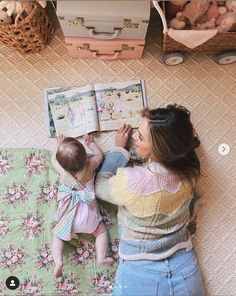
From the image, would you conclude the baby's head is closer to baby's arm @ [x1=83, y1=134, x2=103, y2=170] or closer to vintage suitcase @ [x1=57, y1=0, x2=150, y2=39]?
baby's arm @ [x1=83, y1=134, x2=103, y2=170]

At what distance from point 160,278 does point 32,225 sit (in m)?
0.49

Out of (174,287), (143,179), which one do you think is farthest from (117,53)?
(174,287)

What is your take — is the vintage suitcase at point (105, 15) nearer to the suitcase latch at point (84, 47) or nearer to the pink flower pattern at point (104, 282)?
the suitcase latch at point (84, 47)

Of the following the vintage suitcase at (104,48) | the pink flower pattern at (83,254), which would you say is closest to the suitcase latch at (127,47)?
the vintage suitcase at (104,48)

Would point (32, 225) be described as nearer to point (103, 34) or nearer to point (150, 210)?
point (150, 210)

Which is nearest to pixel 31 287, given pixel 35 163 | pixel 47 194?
pixel 47 194

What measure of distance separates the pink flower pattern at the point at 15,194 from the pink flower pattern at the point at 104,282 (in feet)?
1.26

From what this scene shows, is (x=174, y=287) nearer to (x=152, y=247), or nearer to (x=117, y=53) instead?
(x=152, y=247)

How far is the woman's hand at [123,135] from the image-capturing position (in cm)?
146

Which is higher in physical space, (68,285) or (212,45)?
(212,45)

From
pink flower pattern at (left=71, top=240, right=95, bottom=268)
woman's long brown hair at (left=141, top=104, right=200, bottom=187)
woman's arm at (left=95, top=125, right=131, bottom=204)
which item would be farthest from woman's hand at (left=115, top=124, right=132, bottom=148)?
pink flower pattern at (left=71, top=240, right=95, bottom=268)

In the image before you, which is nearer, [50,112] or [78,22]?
[78,22]

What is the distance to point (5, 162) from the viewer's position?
146 cm

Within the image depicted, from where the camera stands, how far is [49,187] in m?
1.43
